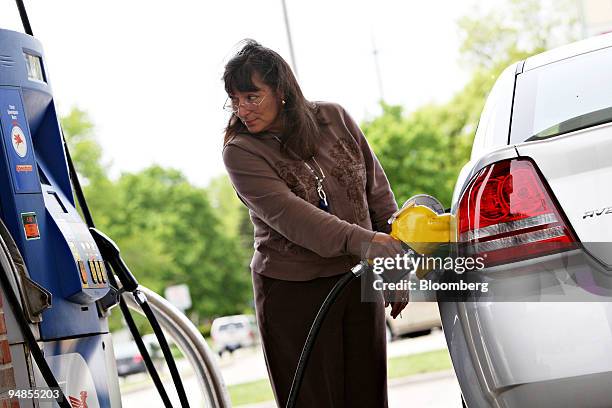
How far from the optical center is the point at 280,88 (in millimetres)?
3080

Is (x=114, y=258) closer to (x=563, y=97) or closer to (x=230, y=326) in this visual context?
(x=563, y=97)

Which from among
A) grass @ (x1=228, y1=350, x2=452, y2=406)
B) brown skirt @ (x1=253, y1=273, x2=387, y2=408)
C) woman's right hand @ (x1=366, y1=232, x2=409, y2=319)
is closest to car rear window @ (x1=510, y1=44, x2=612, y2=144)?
woman's right hand @ (x1=366, y1=232, x2=409, y2=319)

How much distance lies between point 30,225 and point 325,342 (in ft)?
3.15

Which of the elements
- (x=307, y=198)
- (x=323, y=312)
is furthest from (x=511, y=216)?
(x=307, y=198)

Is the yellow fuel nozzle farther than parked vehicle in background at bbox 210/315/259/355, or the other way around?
parked vehicle in background at bbox 210/315/259/355

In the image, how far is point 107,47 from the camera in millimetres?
45000

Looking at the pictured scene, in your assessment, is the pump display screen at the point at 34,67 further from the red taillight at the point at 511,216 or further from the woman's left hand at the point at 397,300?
the red taillight at the point at 511,216

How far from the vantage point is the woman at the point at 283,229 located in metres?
3.03

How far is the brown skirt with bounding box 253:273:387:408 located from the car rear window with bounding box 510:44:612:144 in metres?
0.88

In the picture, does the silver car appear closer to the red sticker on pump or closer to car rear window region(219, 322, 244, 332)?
the red sticker on pump

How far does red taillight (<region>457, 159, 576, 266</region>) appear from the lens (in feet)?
6.89

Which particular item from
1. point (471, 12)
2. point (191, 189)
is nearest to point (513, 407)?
point (471, 12)

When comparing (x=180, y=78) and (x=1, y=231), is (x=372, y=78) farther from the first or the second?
(x=1, y=231)

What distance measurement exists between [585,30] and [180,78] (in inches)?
1419
